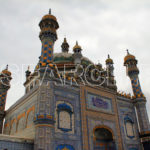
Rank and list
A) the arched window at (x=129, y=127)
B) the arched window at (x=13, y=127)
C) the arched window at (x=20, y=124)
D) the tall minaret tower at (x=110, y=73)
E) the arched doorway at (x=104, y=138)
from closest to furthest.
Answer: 1. the arched window at (x=20, y=124)
2. the arched doorway at (x=104, y=138)
3. the arched window at (x=13, y=127)
4. the arched window at (x=129, y=127)
5. the tall minaret tower at (x=110, y=73)

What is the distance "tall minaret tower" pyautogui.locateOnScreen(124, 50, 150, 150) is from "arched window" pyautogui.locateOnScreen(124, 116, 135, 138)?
111 centimetres

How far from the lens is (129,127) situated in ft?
63.8

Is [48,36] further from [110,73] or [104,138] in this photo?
[104,138]

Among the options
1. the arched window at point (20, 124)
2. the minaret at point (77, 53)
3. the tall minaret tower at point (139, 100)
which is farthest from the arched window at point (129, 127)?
the arched window at point (20, 124)

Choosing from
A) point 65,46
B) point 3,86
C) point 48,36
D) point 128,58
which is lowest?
point 3,86

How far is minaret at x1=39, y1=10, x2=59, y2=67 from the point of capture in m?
15.4

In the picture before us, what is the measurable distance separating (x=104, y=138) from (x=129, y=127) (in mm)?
3575

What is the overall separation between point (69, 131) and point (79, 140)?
3.74 ft

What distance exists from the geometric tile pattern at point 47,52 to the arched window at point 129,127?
1063 cm

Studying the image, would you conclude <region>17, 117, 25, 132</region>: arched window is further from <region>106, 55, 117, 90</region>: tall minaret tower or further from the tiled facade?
<region>106, 55, 117, 90</region>: tall minaret tower

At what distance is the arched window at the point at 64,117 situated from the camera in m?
14.1

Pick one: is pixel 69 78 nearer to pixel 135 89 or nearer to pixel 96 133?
pixel 96 133

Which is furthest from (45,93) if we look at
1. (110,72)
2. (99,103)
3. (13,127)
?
(110,72)

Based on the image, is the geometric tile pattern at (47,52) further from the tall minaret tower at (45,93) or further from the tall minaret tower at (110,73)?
the tall minaret tower at (110,73)
